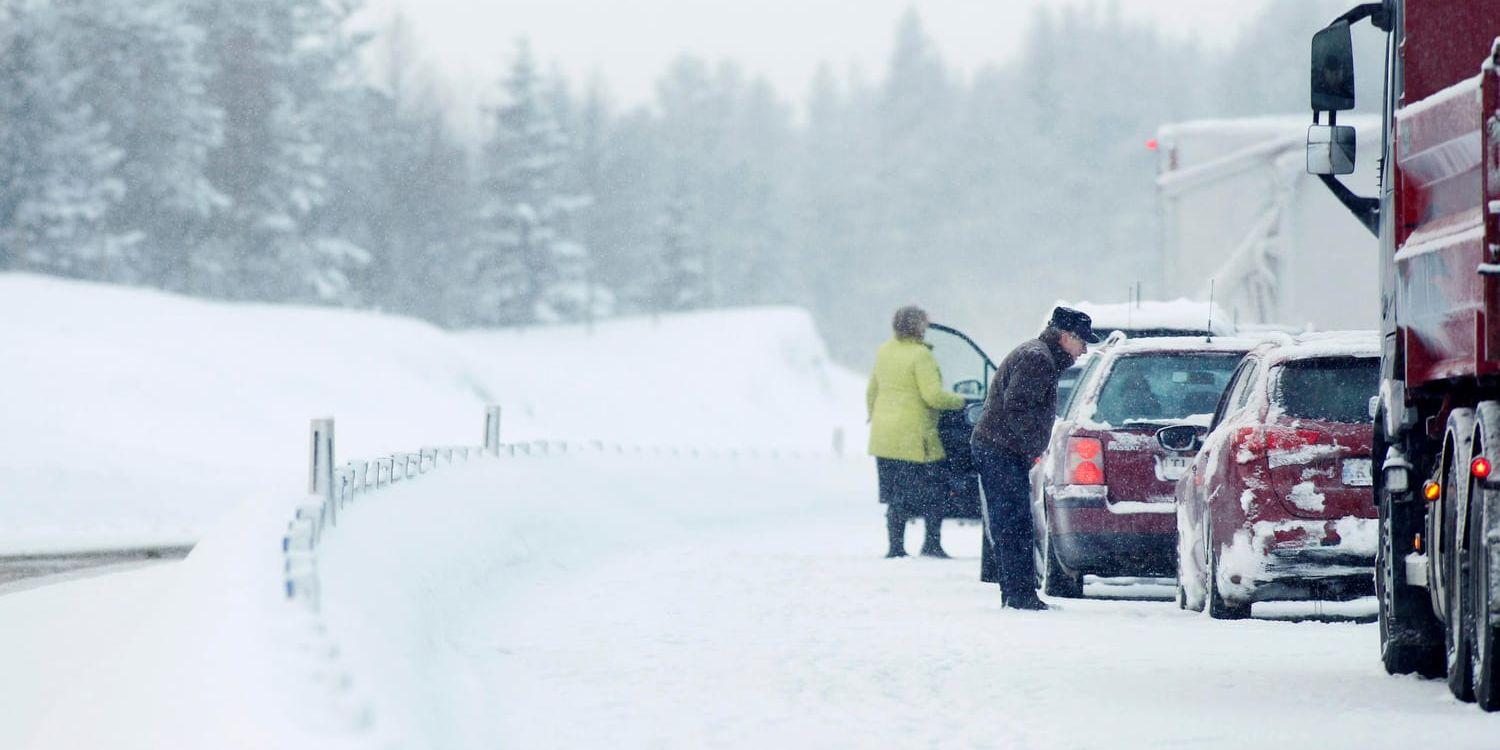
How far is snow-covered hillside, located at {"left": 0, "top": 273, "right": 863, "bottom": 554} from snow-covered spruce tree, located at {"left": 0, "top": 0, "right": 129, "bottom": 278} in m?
13.2

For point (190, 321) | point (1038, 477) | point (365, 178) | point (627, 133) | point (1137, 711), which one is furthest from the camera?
point (627, 133)

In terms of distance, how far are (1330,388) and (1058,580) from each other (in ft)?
8.97

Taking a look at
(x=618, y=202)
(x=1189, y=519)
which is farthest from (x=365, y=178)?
(x=1189, y=519)

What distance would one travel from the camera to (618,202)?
105750 mm

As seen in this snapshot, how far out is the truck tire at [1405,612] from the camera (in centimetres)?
879

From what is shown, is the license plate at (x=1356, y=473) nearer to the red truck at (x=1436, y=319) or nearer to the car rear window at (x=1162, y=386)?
the red truck at (x=1436, y=319)

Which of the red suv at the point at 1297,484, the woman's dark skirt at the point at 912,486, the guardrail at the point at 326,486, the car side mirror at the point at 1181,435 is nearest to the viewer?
the guardrail at the point at 326,486

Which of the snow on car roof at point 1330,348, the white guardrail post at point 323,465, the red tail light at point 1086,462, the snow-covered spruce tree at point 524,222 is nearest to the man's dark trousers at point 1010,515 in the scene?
the red tail light at point 1086,462

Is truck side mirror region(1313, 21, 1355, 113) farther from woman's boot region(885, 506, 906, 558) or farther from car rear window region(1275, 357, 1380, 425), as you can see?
woman's boot region(885, 506, 906, 558)

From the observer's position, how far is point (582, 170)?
3999 inches

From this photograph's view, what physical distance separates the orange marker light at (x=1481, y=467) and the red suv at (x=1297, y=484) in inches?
114

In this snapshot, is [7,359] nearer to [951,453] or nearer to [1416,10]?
[951,453]

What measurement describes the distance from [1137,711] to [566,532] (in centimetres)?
892

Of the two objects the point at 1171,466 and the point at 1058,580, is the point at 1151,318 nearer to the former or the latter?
the point at 1058,580
